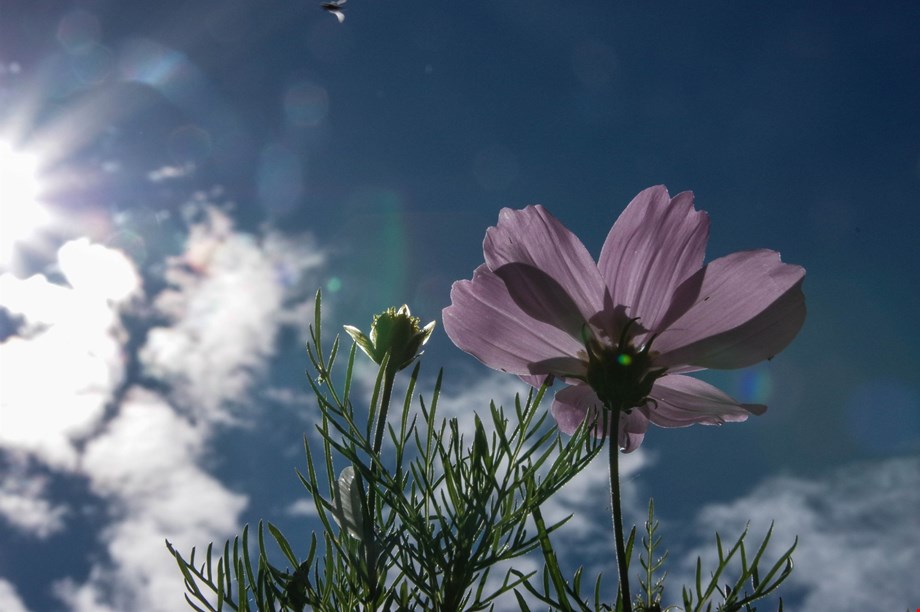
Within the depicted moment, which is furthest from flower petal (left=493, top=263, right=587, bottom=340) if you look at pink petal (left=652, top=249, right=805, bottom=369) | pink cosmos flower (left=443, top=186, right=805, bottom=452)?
pink petal (left=652, top=249, right=805, bottom=369)

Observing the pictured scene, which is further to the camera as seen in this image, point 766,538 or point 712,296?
point 712,296

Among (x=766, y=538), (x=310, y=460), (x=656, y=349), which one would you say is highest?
(x=656, y=349)

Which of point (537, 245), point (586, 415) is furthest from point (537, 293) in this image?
point (586, 415)

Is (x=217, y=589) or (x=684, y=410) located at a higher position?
(x=684, y=410)

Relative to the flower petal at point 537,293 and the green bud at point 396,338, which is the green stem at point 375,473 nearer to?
the green bud at point 396,338

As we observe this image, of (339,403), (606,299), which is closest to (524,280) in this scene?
(606,299)

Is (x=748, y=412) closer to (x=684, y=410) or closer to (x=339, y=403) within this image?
(x=684, y=410)

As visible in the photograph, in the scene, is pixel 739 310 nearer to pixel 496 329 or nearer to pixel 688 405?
pixel 688 405

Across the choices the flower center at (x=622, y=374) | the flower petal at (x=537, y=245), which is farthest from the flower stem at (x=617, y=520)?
the flower petal at (x=537, y=245)
